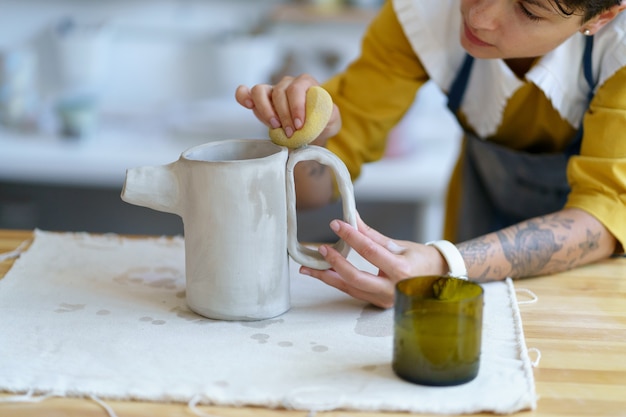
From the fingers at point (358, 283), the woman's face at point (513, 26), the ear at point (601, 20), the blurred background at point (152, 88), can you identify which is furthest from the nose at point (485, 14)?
the blurred background at point (152, 88)

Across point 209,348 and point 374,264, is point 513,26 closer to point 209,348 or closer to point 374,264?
point 374,264

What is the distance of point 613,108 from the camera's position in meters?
1.01

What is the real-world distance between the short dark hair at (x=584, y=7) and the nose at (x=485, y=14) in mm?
67

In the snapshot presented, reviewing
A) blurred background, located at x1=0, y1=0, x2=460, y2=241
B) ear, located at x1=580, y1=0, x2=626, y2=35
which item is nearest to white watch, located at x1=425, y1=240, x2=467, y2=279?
ear, located at x1=580, y1=0, x2=626, y2=35

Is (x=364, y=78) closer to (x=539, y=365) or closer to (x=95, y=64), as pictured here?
(x=539, y=365)

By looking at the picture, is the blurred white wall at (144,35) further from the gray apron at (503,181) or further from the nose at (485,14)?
the nose at (485,14)

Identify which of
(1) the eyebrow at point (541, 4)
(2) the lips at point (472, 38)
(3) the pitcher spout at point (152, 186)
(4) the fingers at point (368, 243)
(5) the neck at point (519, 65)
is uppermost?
(1) the eyebrow at point (541, 4)

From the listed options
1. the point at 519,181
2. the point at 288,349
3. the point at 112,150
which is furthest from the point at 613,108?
the point at 112,150

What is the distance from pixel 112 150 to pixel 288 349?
1.32m

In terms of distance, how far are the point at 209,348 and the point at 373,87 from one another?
58 centimetres

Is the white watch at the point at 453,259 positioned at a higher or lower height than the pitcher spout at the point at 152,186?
lower

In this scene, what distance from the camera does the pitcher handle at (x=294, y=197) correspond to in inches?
31.7

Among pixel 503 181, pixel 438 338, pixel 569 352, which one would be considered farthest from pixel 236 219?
pixel 503 181

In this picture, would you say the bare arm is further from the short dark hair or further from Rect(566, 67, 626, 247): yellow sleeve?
the short dark hair
